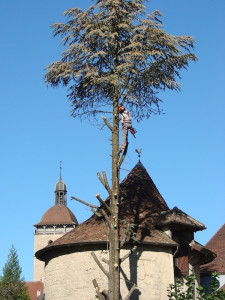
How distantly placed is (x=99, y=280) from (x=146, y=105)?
20.3 feet

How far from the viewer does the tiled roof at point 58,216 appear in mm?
94812

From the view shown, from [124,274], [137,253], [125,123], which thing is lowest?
[124,274]

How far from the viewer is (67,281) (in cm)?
1878

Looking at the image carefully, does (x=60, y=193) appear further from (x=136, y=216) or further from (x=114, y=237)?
(x=114, y=237)

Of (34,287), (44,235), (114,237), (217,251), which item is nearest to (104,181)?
(114,237)

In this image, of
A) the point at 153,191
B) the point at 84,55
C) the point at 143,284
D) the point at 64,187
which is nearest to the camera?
the point at 84,55

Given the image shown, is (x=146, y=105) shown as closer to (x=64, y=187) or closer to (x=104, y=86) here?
(x=104, y=86)

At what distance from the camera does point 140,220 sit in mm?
19359

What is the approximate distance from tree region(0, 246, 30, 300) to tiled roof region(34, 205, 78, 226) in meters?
20.4

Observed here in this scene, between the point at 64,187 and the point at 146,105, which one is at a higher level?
the point at 64,187

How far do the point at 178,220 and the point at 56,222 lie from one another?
77.0 m

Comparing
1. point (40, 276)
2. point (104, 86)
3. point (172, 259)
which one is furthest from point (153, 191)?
point (40, 276)

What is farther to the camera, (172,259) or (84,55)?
(172,259)

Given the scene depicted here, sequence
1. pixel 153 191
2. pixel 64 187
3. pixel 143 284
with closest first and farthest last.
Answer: pixel 143 284, pixel 153 191, pixel 64 187
